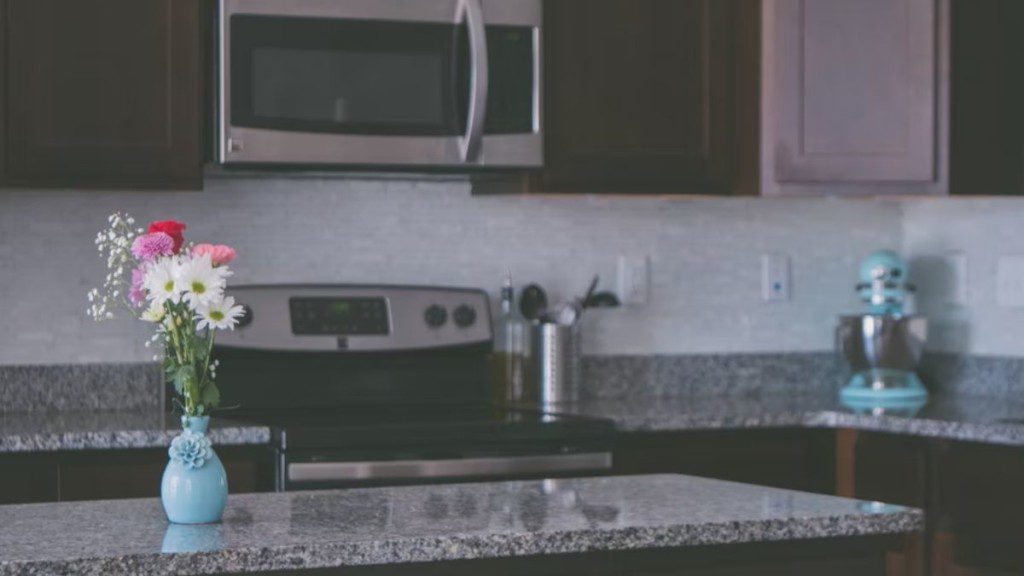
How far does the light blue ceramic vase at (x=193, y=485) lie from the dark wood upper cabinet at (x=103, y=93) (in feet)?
4.81

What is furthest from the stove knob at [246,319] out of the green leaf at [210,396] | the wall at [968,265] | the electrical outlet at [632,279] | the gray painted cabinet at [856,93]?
the wall at [968,265]

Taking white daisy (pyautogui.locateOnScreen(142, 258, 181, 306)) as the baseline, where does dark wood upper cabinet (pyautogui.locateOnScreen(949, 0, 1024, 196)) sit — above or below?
above

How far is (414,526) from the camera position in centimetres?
215

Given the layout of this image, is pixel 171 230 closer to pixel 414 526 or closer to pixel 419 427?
pixel 414 526

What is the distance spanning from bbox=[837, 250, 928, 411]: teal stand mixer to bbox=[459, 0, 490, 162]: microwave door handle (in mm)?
1115

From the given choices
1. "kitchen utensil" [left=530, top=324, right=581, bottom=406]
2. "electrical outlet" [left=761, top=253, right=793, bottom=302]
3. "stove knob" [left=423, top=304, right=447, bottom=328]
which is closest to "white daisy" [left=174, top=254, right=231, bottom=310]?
"stove knob" [left=423, top=304, right=447, bottom=328]

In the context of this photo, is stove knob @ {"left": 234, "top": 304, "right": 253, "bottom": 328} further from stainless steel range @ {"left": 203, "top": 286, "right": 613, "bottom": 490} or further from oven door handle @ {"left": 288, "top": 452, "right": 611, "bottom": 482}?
oven door handle @ {"left": 288, "top": 452, "right": 611, "bottom": 482}

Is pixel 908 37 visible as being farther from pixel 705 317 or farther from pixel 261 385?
pixel 261 385

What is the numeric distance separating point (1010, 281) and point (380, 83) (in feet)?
5.45

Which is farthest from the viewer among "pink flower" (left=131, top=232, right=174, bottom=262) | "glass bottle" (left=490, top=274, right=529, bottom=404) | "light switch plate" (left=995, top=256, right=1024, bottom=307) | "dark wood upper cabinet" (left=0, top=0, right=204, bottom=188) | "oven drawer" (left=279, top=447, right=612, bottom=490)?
"light switch plate" (left=995, top=256, right=1024, bottom=307)

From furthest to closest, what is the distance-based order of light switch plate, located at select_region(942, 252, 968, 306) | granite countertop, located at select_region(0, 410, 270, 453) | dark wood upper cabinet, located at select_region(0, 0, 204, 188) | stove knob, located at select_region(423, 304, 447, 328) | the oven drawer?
light switch plate, located at select_region(942, 252, 968, 306) < stove knob, located at select_region(423, 304, 447, 328) < dark wood upper cabinet, located at select_region(0, 0, 204, 188) < the oven drawer < granite countertop, located at select_region(0, 410, 270, 453)

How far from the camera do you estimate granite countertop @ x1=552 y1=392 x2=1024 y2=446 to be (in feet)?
11.6

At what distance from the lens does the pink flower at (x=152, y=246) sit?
214 centimetres

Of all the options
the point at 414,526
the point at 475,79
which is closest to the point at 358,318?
the point at 475,79
